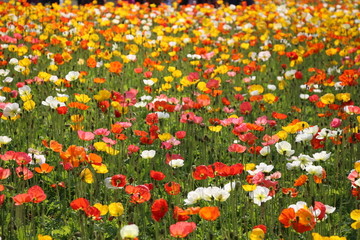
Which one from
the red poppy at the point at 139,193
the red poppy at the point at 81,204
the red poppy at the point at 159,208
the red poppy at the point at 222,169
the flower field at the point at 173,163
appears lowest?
the flower field at the point at 173,163

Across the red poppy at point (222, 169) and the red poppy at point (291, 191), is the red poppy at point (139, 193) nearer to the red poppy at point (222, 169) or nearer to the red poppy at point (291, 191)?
the red poppy at point (222, 169)

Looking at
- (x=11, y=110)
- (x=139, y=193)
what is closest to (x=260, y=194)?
(x=139, y=193)

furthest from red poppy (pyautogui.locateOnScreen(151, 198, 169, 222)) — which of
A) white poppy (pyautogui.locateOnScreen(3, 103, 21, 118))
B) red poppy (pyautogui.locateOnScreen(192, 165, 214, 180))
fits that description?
white poppy (pyautogui.locateOnScreen(3, 103, 21, 118))

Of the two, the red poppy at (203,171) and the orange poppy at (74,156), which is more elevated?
the orange poppy at (74,156)

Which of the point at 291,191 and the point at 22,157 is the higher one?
the point at 22,157

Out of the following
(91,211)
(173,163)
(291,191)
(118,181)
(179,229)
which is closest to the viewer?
(179,229)

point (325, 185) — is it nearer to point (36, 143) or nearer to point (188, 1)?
point (36, 143)

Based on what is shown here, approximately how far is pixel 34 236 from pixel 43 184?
0.41m

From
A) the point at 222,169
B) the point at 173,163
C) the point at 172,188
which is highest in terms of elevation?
the point at 222,169

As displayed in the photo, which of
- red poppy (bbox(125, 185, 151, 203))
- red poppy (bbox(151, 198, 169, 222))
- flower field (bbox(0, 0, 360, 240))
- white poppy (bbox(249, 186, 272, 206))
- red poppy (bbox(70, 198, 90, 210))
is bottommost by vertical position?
flower field (bbox(0, 0, 360, 240))

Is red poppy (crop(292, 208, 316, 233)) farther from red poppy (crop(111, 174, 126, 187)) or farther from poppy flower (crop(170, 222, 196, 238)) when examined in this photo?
red poppy (crop(111, 174, 126, 187))

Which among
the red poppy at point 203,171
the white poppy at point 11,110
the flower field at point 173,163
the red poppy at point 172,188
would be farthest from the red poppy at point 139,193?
the white poppy at point 11,110

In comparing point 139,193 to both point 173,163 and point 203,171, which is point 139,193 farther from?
point 173,163

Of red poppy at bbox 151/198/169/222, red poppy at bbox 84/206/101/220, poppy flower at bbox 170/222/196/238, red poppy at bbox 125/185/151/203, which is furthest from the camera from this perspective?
red poppy at bbox 125/185/151/203
